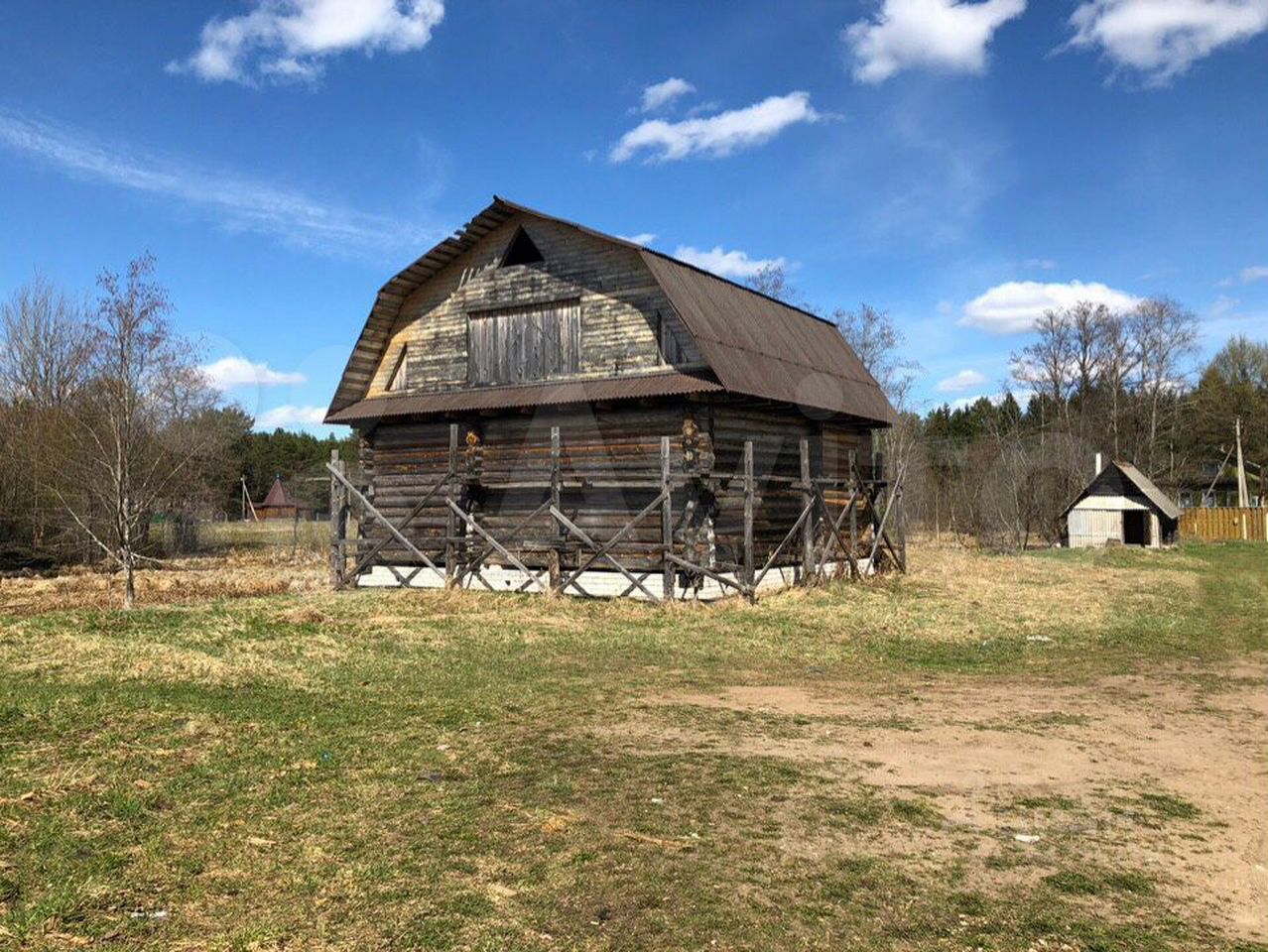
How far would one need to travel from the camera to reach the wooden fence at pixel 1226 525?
47281mm

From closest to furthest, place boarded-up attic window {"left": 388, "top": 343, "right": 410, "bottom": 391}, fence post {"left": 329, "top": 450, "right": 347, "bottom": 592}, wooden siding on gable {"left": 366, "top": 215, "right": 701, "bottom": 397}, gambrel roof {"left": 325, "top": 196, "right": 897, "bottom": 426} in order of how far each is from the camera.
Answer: gambrel roof {"left": 325, "top": 196, "right": 897, "bottom": 426} < wooden siding on gable {"left": 366, "top": 215, "right": 701, "bottom": 397} < fence post {"left": 329, "top": 450, "right": 347, "bottom": 592} < boarded-up attic window {"left": 388, "top": 343, "right": 410, "bottom": 391}

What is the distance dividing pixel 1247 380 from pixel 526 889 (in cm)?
7476

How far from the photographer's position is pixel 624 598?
17.8 m

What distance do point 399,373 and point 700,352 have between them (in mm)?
8806

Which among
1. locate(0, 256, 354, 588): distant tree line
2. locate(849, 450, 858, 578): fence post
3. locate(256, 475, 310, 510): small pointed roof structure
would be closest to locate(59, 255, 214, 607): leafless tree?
locate(0, 256, 354, 588): distant tree line

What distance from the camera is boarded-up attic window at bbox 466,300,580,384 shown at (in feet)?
66.5

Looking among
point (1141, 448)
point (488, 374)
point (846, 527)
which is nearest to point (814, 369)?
point (846, 527)

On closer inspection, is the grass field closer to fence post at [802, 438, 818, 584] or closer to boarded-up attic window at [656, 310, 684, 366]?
fence post at [802, 438, 818, 584]

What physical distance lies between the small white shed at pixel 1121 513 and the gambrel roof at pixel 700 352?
19690mm

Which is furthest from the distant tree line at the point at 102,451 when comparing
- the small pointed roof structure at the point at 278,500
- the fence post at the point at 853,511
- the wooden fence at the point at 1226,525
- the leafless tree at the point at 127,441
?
the wooden fence at the point at 1226,525

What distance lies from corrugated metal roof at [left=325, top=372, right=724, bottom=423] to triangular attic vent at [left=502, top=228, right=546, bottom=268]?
309 cm

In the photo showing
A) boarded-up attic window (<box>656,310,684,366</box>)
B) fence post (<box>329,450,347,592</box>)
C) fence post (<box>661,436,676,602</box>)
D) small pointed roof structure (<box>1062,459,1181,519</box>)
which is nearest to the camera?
fence post (<box>661,436,676,602</box>)

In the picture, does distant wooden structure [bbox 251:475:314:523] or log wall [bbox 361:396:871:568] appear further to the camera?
distant wooden structure [bbox 251:475:314:523]

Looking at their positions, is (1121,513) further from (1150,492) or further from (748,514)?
(748,514)
